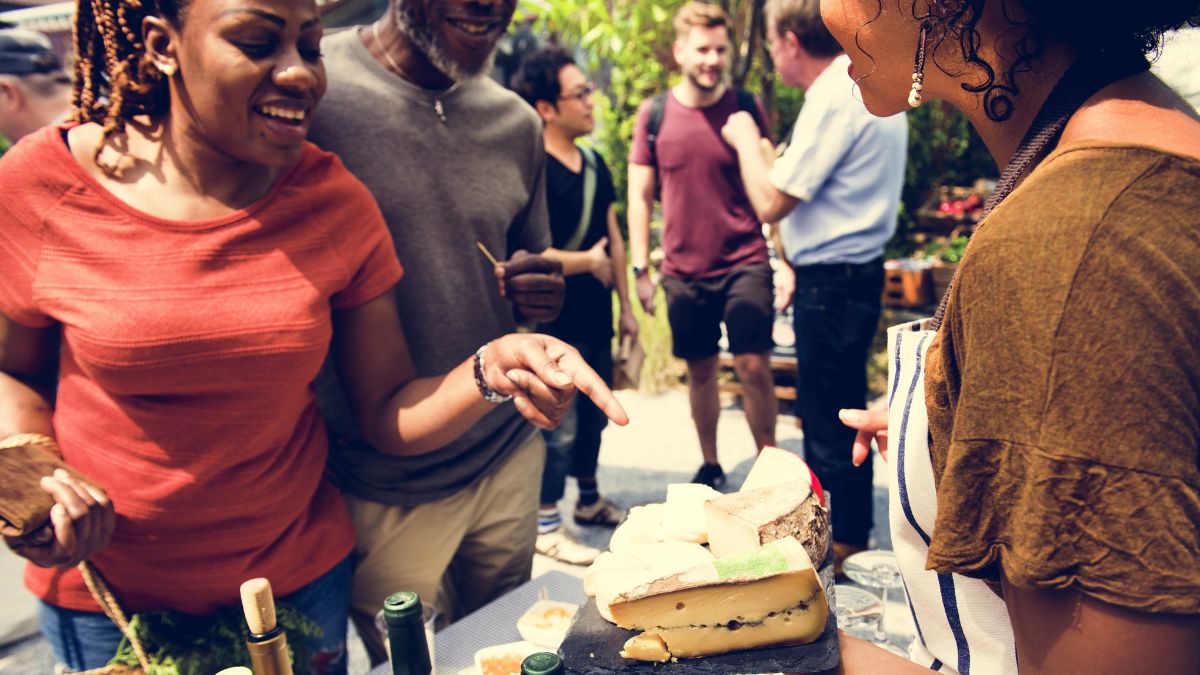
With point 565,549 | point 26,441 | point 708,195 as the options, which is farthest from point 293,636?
point 708,195

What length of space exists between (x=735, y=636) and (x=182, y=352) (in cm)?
110

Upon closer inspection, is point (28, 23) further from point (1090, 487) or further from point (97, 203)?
point (1090, 487)

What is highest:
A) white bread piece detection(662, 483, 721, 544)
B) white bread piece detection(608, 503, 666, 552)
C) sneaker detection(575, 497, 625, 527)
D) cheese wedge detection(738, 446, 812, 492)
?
cheese wedge detection(738, 446, 812, 492)

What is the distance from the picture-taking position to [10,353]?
1480mm

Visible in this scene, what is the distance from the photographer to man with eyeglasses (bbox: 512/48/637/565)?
382 cm

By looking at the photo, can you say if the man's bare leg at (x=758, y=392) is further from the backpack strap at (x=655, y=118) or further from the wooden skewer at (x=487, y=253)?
Result: the wooden skewer at (x=487, y=253)

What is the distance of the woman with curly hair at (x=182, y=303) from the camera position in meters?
1.41

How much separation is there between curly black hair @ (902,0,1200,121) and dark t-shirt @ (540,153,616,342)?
2827mm

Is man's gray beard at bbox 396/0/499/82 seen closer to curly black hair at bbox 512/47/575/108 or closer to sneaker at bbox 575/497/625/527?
curly black hair at bbox 512/47/575/108

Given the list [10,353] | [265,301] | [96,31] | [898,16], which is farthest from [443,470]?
[898,16]

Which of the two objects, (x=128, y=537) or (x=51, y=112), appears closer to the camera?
(x=128, y=537)

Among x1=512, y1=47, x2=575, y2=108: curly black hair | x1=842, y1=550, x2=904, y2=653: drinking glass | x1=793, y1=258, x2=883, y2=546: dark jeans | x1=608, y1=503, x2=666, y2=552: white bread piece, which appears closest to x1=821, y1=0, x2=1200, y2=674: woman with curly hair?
x1=608, y1=503, x2=666, y2=552: white bread piece

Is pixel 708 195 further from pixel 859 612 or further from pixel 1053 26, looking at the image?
pixel 1053 26

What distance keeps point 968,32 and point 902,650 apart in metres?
2.54
